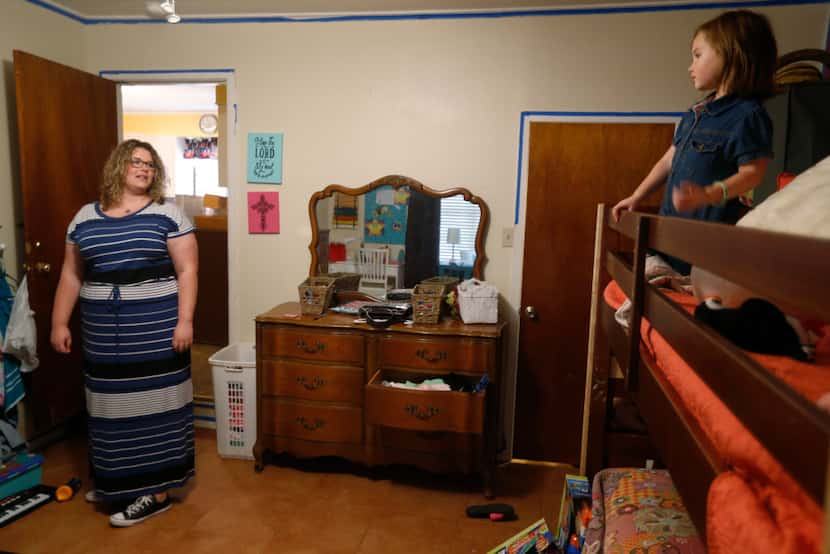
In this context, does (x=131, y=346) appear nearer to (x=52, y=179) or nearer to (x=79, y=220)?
(x=79, y=220)

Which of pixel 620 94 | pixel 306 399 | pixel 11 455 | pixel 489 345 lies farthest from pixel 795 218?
pixel 11 455

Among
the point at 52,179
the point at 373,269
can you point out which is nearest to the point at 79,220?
the point at 52,179

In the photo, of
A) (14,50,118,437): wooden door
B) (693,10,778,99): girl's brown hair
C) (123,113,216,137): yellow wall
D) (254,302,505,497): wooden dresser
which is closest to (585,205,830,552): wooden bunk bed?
(693,10,778,99): girl's brown hair

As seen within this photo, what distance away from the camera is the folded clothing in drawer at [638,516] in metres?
1.40

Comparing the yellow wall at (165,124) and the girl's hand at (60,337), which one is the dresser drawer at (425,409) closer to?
the girl's hand at (60,337)

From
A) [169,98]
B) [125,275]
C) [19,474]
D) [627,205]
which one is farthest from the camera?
[169,98]

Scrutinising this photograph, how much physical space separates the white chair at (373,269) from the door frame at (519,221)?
665mm

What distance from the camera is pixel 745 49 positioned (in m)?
1.41

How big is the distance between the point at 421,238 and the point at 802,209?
2.23 m

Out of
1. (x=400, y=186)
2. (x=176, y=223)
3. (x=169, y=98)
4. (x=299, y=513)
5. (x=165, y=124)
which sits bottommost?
(x=299, y=513)

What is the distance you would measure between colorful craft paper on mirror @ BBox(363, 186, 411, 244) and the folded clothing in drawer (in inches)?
64.1

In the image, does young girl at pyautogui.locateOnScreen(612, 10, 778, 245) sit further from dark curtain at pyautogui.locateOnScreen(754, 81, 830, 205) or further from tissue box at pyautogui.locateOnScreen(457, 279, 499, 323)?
tissue box at pyautogui.locateOnScreen(457, 279, 499, 323)

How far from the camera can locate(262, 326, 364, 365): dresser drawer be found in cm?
275

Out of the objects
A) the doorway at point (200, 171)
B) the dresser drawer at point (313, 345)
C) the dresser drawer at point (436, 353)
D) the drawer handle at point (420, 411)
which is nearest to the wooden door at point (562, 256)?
the dresser drawer at point (436, 353)
